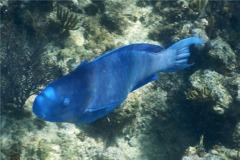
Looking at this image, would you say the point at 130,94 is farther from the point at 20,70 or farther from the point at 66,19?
the point at 66,19

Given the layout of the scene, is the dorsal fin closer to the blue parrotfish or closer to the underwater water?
the blue parrotfish

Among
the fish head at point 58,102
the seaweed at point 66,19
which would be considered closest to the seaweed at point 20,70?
the seaweed at point 66,19

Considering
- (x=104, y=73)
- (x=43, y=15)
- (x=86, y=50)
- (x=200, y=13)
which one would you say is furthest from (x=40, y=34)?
(x=104, y=73)

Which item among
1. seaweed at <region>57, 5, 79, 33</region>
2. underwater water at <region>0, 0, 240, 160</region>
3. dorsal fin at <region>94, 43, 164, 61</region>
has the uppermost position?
dorsal fin at <region>94, 43, 164, 61</region>

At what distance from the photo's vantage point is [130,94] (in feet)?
16.7

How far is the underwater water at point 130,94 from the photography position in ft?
14.6

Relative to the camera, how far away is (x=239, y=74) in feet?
16.7

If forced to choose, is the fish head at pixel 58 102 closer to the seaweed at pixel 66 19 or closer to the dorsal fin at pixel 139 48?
the dorsal fin at pixel 139 48

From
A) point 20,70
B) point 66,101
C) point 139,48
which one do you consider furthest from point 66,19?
point 66,101

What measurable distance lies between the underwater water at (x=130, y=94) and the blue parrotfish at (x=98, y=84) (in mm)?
2296

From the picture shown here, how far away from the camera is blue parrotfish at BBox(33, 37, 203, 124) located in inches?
78.5

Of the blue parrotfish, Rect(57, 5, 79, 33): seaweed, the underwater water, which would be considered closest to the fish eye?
the blue parrotfish

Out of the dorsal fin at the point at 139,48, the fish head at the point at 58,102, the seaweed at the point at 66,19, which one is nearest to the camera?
the fish head at the point at 58,102

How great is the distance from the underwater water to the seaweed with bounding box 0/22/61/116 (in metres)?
0.02
